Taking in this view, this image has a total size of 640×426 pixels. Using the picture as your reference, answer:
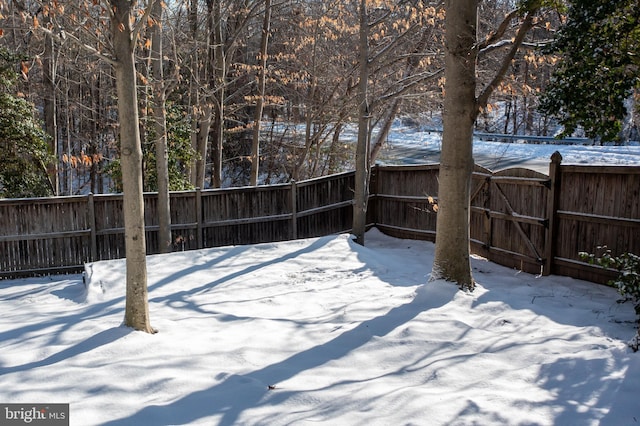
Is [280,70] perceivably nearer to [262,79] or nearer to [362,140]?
[262,79]

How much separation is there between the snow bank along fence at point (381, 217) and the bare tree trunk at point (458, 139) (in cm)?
239

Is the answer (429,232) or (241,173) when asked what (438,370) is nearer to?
(429,232)

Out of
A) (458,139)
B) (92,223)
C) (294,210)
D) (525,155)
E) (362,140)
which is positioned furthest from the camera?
(525,155)

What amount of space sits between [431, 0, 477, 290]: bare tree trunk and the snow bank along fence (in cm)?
239

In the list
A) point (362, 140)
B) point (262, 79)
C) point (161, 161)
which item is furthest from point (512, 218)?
point (262, 79)

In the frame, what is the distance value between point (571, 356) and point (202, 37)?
12686mm

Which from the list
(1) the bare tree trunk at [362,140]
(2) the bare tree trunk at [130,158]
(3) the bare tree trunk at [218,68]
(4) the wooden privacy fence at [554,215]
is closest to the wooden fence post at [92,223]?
(3) the bare tree trunk at [218,68]

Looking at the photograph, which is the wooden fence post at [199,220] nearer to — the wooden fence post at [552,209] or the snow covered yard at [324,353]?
the snow covered yard at [324,353]

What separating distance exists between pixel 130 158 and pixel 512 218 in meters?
6.76

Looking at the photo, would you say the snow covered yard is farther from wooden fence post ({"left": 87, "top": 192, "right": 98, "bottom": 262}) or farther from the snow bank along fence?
wooden fence post ({"left": 87, "top": 192, "right": 98, "bottom": 262})

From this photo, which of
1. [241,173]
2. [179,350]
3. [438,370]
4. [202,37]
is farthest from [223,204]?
[241,173]

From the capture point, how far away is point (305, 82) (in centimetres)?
1817

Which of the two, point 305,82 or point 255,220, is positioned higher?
point 305,82

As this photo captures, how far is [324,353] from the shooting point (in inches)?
179
